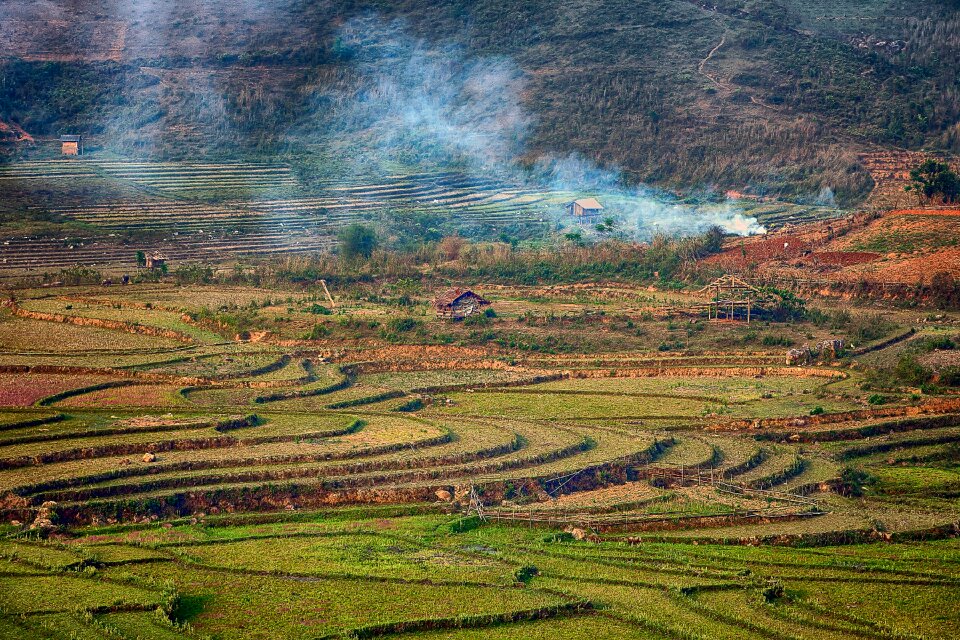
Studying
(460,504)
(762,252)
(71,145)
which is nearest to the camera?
(460,504)

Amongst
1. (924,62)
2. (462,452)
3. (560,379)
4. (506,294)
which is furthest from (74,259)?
(924,62)

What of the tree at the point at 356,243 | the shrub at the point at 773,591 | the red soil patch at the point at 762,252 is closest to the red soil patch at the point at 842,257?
the red soil patch at the point at 762,252

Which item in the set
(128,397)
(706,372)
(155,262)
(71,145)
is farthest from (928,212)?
(71,145)

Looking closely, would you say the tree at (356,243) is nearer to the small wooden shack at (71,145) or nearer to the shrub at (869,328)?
the small wooden shack at (71,145)

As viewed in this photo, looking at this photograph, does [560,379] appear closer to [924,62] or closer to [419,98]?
[419,98]

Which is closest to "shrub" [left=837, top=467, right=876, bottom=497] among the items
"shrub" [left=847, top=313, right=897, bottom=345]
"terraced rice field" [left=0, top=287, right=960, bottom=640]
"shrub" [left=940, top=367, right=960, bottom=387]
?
"terraced rice field" [left=0, top=287, right=960, bottom=640]

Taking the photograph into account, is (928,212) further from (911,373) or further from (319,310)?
(319,310)

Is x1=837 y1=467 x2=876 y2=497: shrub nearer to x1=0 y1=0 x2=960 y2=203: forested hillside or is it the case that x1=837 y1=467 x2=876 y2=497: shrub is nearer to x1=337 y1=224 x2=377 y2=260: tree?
x1=337 y1=224 x2=377 y2=260: tree
